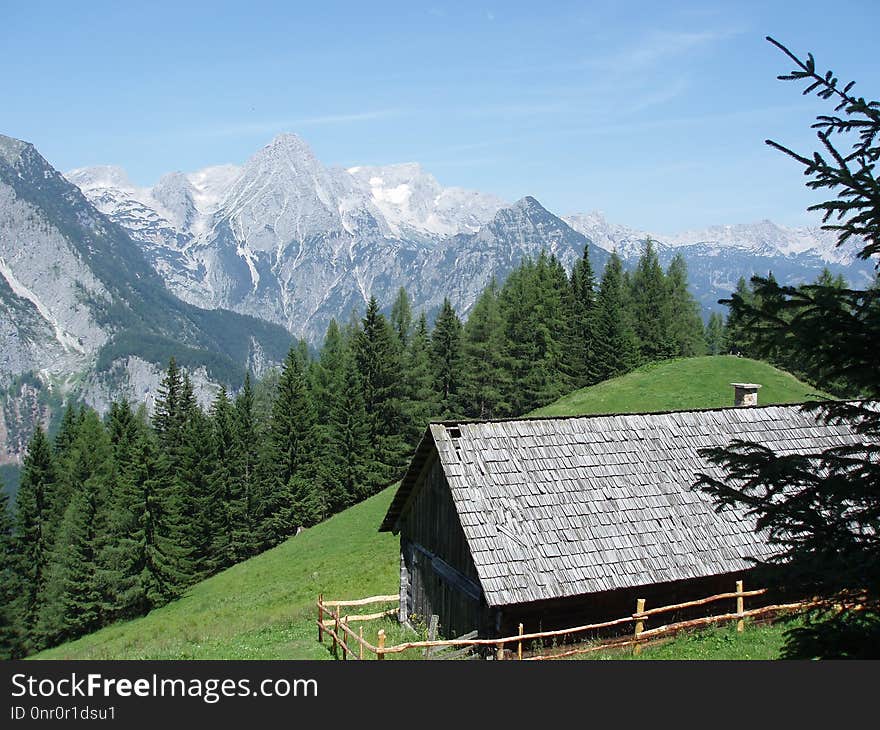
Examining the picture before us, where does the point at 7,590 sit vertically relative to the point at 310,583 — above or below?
below

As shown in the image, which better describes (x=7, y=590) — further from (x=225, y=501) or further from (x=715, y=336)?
(x=715, y=336)

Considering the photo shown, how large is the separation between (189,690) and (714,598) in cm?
1406

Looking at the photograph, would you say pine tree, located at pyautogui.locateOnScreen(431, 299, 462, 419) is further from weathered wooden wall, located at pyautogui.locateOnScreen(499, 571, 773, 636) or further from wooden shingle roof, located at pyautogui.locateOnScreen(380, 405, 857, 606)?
weathered wooden wall, located at pyautogui.locateOnScreen(499, 571, 773, 636)

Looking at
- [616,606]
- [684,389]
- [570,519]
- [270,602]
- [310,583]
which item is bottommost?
[270,602]

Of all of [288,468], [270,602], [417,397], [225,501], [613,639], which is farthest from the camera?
[417,397]

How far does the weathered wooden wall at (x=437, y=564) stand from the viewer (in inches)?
743

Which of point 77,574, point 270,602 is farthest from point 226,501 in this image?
point 270,602

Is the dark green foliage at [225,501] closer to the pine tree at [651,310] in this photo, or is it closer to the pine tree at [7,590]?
the pine tree at [7,590]

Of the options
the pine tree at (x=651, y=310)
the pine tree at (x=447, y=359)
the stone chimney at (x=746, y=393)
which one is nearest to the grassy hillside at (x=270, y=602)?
the stone chimney at (x=746, y=393)

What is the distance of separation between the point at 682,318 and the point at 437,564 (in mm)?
80943

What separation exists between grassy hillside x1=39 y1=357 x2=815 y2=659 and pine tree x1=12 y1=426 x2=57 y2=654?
1346 cm

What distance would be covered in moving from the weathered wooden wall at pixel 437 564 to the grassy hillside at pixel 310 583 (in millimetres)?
3527

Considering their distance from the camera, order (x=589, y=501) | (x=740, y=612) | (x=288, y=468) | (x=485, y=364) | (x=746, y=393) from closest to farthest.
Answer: (x=740, y=612), (x=589, y=501), (x=746, y=393), (x=288, y=468), (x=485, y=364)

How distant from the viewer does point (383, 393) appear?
68.9m
